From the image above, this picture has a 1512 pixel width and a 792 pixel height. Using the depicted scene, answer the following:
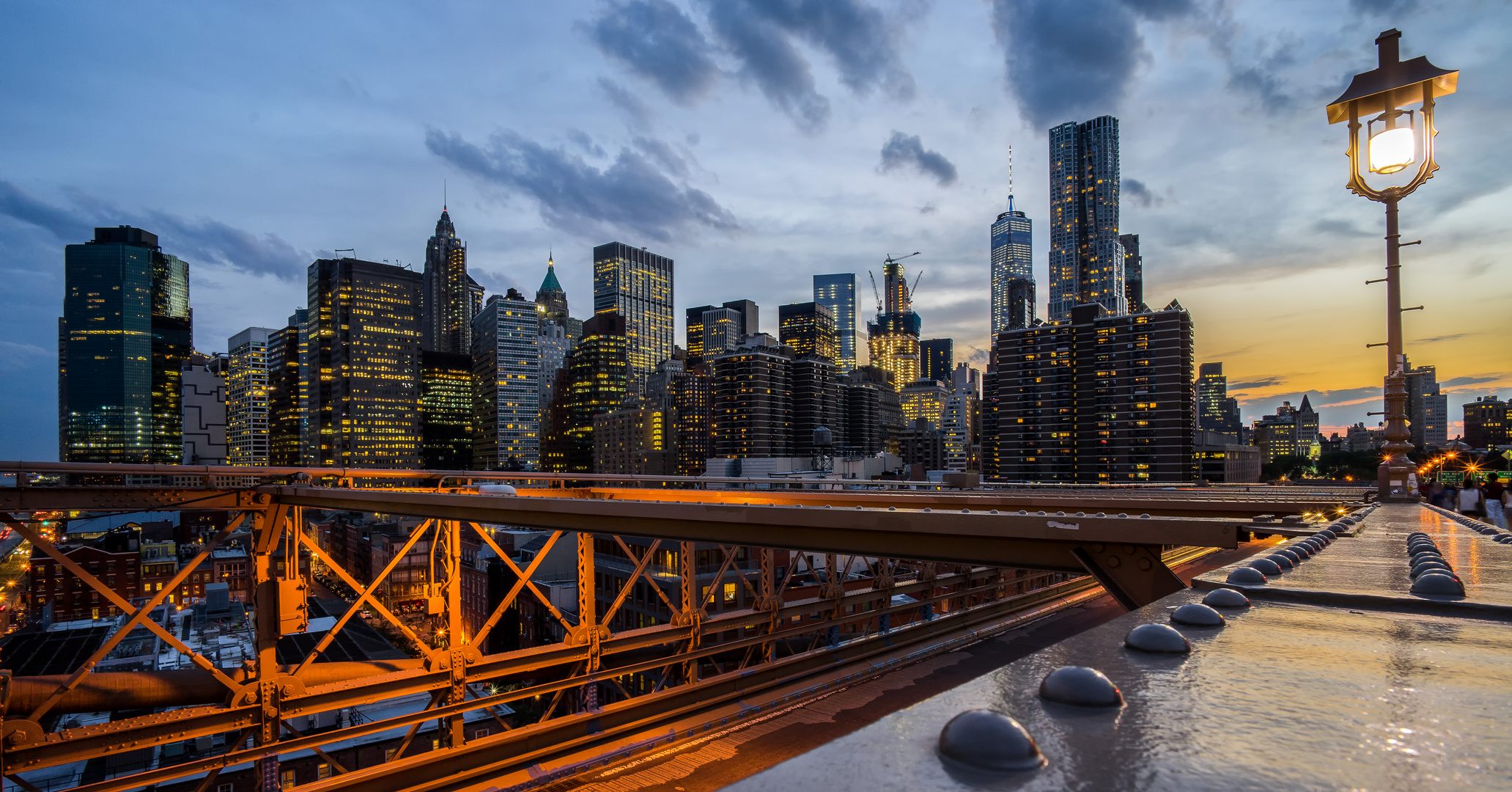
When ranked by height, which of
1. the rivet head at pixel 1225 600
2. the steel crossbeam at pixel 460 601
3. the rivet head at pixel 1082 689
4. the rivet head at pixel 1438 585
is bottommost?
the steel crossbeam at pixel 460 601

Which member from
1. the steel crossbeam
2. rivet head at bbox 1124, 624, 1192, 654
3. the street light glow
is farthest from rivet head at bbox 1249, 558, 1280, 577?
the street light glow

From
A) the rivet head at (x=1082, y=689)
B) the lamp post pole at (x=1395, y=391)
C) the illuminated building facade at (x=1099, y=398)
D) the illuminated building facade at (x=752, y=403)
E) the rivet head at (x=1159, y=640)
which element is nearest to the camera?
the rivet head at (x=1082, y=689)

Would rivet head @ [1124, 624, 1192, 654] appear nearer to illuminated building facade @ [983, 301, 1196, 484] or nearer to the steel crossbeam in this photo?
the steel crossbeam

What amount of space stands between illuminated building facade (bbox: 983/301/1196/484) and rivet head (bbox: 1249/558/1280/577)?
135 meters

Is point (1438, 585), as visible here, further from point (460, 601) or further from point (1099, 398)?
point (1099, 398)

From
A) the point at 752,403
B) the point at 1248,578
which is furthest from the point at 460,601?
the point at 752,403

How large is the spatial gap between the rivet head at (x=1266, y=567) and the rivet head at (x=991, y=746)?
11.3 ft

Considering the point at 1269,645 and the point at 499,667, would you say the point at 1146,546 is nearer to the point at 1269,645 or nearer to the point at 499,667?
the point at 1269,645

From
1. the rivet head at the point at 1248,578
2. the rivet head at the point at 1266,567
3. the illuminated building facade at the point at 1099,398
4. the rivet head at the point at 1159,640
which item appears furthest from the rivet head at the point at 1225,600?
the illuminated building facade at the point at 1099,398

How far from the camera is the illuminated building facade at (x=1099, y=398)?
12619 cm

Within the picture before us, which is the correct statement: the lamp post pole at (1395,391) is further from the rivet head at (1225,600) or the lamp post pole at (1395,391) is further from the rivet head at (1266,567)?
the rivet head at (1225,600)

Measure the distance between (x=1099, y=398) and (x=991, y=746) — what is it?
483ft

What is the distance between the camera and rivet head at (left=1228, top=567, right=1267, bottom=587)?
→ 3867 millimetres

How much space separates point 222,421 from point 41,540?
654 centimetres
